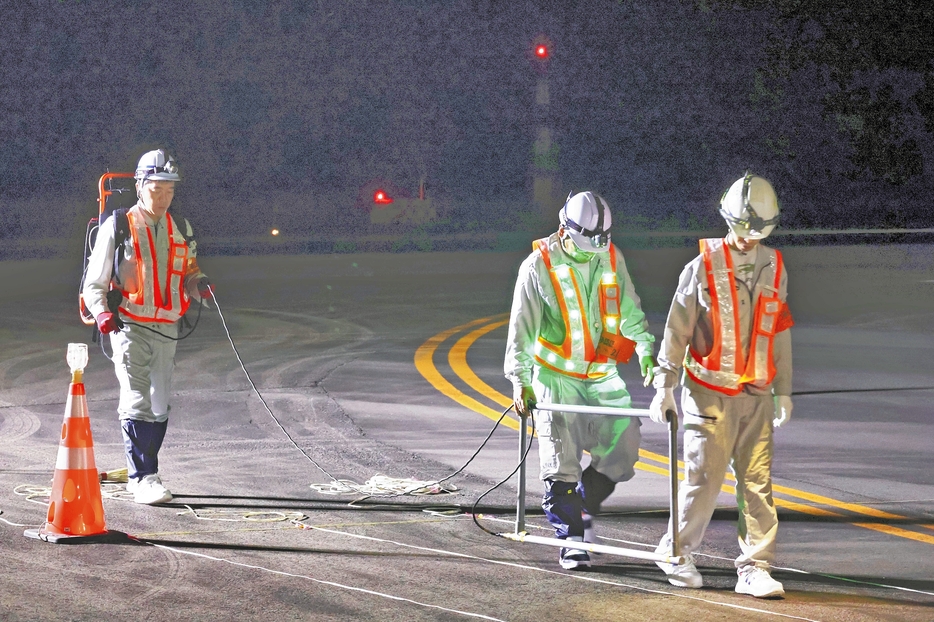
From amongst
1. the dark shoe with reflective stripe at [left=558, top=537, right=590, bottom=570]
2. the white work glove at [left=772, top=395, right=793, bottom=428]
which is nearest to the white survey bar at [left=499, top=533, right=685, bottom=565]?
the dark shoe with reflective stripe at [left=558, top=537, right=590, bottom=570]

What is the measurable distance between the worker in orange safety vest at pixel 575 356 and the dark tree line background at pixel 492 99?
102 ft

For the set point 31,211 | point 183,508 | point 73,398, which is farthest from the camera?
point 31,211

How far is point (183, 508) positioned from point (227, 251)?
23.6m

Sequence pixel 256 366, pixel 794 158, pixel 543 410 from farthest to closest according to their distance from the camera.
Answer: pixel 794 158, pixel 256 366, pixel 543 410

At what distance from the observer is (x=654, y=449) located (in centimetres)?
920

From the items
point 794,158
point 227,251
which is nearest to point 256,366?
point 227,251

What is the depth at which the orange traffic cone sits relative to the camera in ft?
22.1

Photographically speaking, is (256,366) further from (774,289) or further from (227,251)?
(227,251)

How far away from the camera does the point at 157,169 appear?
7.80 meters

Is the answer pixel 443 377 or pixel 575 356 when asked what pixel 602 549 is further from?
pixel 443 377

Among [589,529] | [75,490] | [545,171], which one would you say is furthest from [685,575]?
[545,171]

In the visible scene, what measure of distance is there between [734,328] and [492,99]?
37767 mm

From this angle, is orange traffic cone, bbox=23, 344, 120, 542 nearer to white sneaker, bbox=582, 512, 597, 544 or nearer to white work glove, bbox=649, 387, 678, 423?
white sneaker, bbox=582, 512, 597, 544

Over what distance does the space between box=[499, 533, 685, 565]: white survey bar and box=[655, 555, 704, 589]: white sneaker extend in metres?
0.04
